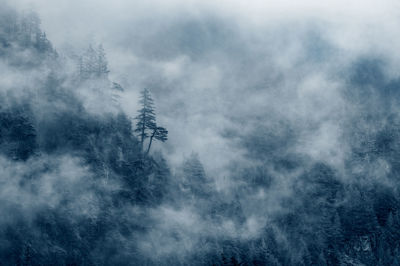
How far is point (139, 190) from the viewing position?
70.6 m

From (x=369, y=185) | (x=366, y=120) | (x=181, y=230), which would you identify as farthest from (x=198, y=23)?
(x=181, y=230)

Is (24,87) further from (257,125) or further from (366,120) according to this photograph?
(366,120)

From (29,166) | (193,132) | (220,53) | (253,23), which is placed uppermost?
(253,23)

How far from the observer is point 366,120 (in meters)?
110

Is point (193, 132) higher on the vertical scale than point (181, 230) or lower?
higher

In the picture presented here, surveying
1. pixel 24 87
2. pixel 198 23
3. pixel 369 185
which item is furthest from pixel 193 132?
pixel 198 23

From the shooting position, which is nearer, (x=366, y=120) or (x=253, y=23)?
(x=366, y=120)

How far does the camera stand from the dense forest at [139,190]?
61.2 meters

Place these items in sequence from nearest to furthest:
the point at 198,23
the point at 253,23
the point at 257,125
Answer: the point at 257,125 < the point at 198,23 < the point at 253,23

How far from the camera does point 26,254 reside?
182ft

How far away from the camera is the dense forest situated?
61.2 m

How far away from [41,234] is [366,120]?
91.1 m

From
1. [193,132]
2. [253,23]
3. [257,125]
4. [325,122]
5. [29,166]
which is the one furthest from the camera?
[253,23]

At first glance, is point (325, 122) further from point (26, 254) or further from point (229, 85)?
point (26, 254)
